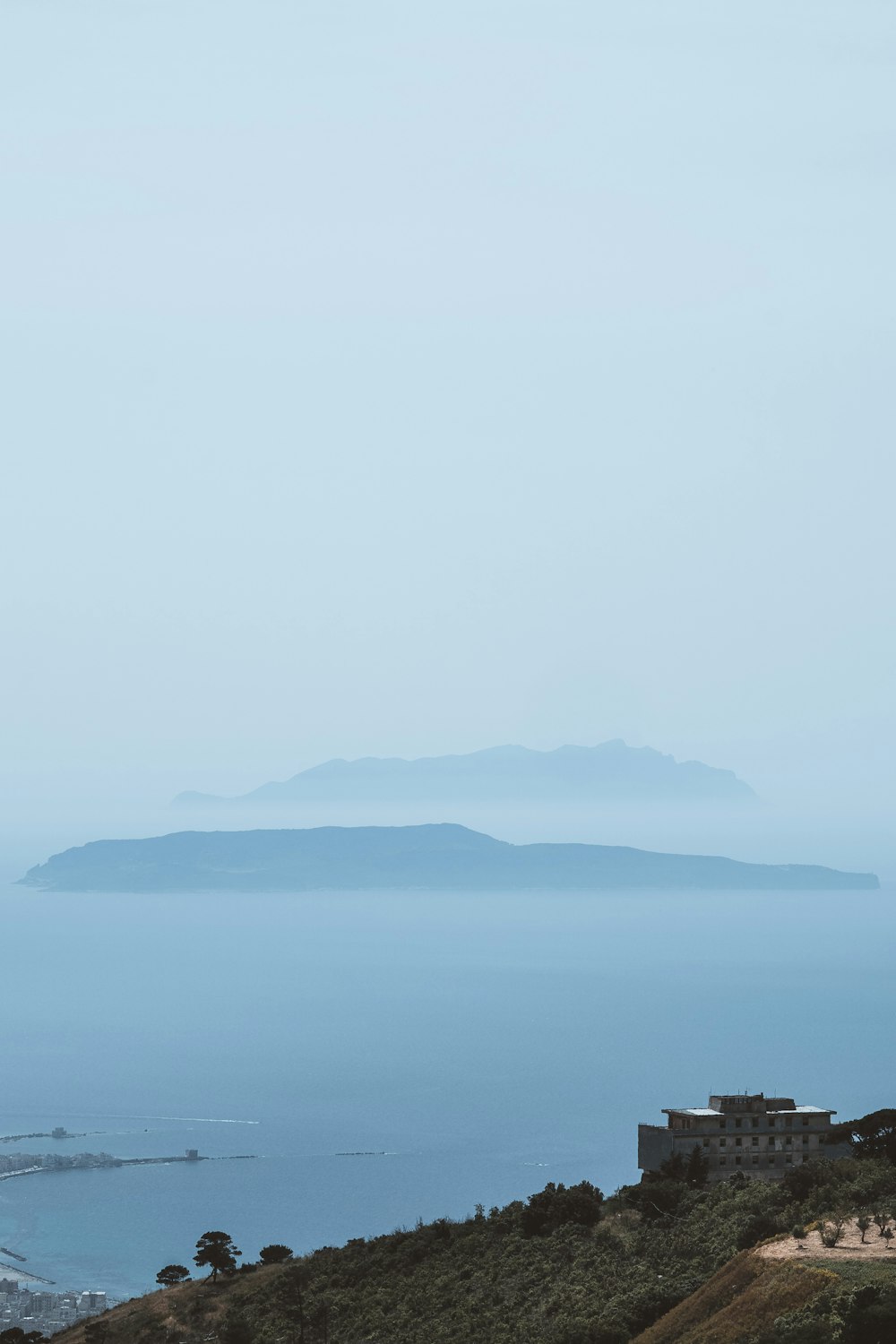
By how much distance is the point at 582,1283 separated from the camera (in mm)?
38094

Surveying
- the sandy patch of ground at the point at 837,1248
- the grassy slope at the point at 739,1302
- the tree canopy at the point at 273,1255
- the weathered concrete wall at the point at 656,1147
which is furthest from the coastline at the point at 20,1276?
the sandy patch of ground at the point at 837,1248

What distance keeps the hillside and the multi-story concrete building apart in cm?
734

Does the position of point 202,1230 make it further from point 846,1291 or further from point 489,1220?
point 846,1291

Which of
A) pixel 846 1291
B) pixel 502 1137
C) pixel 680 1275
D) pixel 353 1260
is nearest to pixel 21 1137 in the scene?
pixel 502 1137

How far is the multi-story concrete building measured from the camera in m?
54.2

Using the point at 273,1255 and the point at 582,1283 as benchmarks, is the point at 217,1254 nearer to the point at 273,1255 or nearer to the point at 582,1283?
the point at 273,1255

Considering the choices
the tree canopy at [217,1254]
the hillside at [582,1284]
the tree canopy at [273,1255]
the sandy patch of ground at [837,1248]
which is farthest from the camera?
the tree canopy at [273,1255]

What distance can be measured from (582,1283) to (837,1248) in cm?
909

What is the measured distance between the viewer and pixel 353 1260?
47719 millimetres

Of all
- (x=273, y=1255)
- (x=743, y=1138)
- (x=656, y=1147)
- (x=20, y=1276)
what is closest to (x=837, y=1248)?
(x=656, y=1147)

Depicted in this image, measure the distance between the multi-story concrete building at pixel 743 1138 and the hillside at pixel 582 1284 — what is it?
289 inches

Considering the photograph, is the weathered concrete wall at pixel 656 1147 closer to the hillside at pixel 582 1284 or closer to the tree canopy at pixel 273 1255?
the hillside at pixel 582 1284

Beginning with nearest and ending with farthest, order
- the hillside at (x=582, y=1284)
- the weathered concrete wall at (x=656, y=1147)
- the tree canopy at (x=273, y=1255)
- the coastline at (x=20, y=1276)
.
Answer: the hillside at (x=582, y=1284)
the tree canopy at (x=273, y=1255)
the weathered concrete wall at (x=656, y=1147)
the coastline at (x=20, y=1276)

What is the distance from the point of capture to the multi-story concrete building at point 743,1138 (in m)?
54.2
